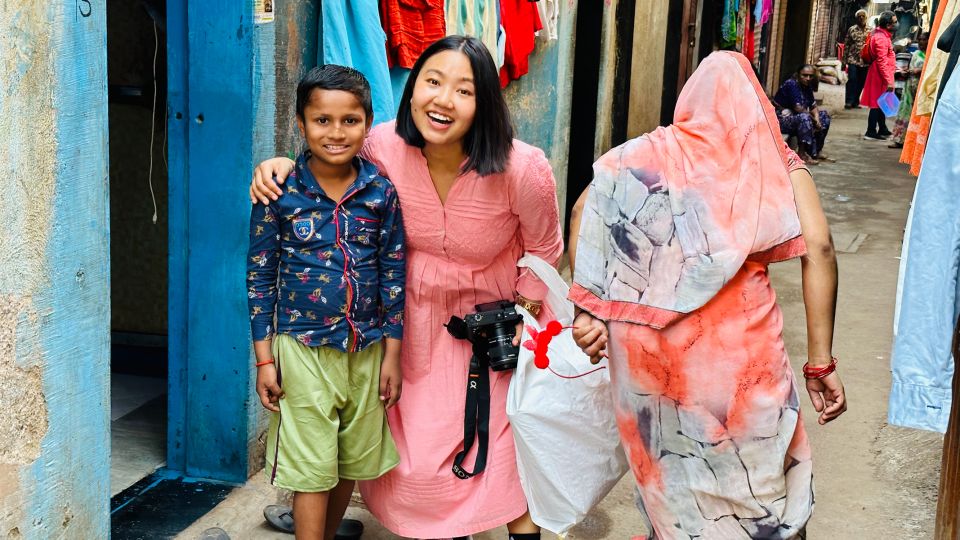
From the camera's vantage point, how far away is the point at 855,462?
14.7ft

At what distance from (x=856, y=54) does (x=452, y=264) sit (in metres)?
18.2

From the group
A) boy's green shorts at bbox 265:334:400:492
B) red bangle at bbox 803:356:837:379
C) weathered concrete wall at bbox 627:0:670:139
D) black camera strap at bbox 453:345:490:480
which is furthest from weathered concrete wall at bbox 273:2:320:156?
weathered concrete wall at bbox 627:0:670:139

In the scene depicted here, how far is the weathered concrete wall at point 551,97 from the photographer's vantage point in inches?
252

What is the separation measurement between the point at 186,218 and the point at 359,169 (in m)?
1.06

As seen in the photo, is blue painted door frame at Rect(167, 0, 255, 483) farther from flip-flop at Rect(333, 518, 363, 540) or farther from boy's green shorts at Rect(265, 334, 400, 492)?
boy's green shorts at Rect(265, 334, 400, 492)

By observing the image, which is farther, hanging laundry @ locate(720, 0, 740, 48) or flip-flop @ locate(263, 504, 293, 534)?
hanging laundry @ locate(720, 0, 740, 48)

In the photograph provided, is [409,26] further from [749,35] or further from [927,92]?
[749,35]

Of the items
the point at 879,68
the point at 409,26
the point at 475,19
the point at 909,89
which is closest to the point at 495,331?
the point at 409,26

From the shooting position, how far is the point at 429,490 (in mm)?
3053

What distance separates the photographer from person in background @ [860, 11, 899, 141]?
52.9ft

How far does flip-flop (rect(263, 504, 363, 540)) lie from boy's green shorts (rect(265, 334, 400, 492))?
56 cm

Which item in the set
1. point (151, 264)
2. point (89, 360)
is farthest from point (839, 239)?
point (89, 360)

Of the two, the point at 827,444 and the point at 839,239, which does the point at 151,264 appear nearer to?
the point at 827,444

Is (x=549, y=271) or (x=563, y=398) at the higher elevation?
(x=549, y=271)
